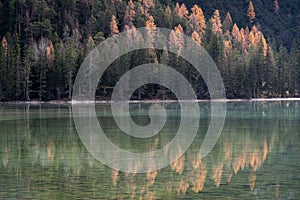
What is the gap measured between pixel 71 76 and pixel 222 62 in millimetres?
30685

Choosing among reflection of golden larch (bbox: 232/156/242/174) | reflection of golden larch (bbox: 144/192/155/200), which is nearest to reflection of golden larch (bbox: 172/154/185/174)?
reflection of golden larch (bbox: 232/156/242/174)

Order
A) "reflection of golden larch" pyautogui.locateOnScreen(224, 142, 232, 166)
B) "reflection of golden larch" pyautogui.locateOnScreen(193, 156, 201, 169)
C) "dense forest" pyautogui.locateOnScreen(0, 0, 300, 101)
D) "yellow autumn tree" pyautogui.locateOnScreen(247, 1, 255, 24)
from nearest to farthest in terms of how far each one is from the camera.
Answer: "reflection of golden larch" pyautogui.locateOnScreen(193, 156, 201, 169) → "reflection of golden larch" pyautogui.locateOnScreen(224, 142, 232, 166) → "dense forest" pyautogui.locateOnScreen(0, 0, 300, 101) → "yellow autumn tree" pyautogui.locateOnScreen(247, 1, 255, 24)

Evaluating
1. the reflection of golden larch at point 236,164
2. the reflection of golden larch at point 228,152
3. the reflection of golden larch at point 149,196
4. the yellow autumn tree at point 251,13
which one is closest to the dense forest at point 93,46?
the yellow autumn tree at point 251,13

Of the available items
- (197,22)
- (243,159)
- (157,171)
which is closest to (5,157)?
(157,171)

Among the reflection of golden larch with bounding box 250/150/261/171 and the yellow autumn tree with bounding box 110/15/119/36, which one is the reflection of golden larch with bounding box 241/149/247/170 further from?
the yellow autumn tree with bounding box 110/15/119/36

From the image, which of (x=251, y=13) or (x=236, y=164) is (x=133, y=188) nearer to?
(x=236, y=164)

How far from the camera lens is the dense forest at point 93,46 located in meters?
93.6

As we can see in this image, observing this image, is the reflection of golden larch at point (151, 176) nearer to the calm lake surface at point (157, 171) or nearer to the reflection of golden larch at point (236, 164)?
the calm lake surface at point (157, 171)

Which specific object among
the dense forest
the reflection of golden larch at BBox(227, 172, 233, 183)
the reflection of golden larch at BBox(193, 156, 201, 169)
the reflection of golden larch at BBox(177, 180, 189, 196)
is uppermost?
the dense forest

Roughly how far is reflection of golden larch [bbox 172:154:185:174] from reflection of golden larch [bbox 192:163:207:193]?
673 mm

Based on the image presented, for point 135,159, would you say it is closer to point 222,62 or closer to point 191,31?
point 222,62

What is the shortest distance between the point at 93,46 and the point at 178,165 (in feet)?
258

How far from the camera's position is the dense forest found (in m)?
93.6

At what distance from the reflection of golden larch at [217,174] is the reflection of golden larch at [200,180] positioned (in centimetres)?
32
